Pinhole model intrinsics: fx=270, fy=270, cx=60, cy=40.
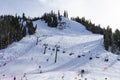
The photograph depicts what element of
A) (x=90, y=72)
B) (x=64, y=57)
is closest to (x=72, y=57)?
(x=64, y=57)

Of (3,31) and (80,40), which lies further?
(80,40)

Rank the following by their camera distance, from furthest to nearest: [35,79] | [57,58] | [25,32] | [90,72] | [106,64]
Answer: [25,32] < [57,58] < [106,64] < [90,72] < [35,79]

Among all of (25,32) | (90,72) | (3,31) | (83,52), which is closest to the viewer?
(90,72)

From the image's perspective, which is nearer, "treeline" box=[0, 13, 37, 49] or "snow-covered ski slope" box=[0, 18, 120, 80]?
"snow-covered ski slope" box=[0, 18, 120, 80]

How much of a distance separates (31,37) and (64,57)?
45618 mm

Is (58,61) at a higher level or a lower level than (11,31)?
lower

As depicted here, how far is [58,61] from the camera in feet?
339

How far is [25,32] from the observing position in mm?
156750

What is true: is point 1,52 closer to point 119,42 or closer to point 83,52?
point 83,52

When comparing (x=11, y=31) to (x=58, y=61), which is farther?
(x=11, y=31)

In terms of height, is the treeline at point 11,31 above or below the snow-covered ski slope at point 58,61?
above

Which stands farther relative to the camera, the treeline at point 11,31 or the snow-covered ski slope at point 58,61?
the treeline at point 11,31

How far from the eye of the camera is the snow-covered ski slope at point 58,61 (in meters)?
75.8

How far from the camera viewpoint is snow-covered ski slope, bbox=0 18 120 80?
75.8 meters
